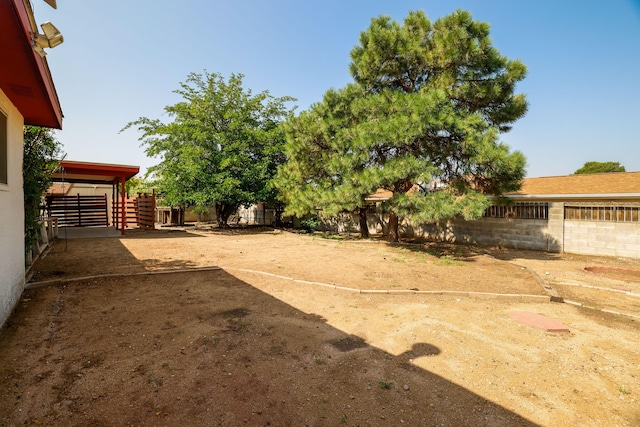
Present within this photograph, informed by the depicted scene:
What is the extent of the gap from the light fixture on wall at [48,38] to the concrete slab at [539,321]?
22.5 feet

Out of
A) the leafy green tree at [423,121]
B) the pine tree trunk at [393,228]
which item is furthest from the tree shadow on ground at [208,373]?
the pine tree trunk at [393,228]

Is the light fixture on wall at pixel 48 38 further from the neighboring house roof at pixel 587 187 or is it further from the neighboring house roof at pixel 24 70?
the neighboring house roof at pixel 587 187

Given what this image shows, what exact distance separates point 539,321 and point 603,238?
9472mm

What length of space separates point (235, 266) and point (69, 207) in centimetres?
1607

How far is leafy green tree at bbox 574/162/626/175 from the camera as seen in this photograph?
1613 inches

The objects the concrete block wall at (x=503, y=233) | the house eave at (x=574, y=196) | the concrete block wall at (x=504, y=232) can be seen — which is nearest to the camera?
the house eave at (x=574, y=196)

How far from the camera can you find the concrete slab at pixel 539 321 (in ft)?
13.6

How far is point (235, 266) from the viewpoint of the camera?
766 cm

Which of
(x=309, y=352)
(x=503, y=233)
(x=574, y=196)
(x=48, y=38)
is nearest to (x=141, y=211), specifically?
(x=48, y=38)

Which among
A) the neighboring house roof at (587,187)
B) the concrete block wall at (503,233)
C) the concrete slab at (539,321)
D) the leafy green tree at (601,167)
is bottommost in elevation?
the concrete slab at (539,321)

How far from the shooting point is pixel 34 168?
6.44 metres

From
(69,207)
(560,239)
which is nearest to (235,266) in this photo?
(560,239)

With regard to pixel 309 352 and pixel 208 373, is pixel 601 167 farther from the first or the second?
pixel 208 373

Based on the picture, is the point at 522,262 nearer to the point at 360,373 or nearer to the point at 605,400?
the point at 605,400
